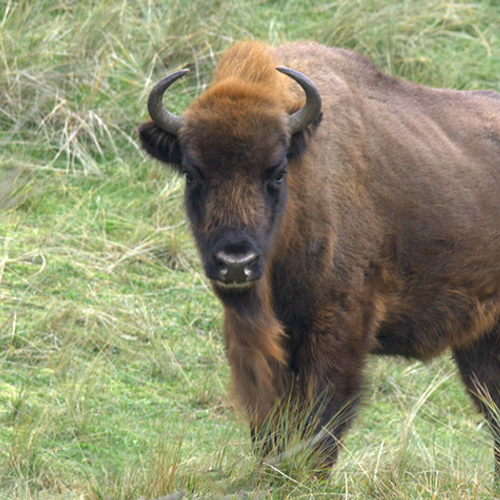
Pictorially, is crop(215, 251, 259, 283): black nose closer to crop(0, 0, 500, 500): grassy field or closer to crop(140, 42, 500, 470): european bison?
crop(140, 42, 500, 470): european bison

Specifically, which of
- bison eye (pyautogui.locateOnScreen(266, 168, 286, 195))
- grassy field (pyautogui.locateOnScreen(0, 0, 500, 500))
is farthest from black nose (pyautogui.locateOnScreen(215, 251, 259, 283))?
grassy field (pyautogui.locateOnScreen(0, 0, 500, 500))

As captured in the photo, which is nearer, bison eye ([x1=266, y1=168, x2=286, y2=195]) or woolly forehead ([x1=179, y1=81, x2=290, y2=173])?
woolly forehead ([x1=179, y1=81, x2=290, y2=173])

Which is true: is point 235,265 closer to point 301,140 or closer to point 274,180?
point 274,180

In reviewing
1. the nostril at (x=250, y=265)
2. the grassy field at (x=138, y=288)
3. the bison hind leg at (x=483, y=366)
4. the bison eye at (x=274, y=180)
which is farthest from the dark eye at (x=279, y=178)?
the bison hind leg at (x=483, y=366)

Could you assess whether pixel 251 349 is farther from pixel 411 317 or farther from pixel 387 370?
pixel 387 370

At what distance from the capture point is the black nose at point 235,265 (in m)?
4.19

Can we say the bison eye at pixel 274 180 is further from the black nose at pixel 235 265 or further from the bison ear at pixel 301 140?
the black nose at pixel 235 265

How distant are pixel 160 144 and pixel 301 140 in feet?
2.30

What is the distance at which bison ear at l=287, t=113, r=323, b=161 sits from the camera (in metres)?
4.73

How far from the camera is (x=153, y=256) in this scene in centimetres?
740

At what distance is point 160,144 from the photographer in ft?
15.8

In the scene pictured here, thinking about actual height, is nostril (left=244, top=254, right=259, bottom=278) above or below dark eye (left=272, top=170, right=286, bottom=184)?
below

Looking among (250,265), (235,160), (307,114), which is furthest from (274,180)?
(250,265)

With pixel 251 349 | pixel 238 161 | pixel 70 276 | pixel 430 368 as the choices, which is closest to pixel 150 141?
pixel 238 161
